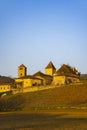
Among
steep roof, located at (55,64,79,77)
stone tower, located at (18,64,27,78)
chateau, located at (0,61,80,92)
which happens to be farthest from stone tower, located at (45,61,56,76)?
steep roof, located at (55,64,79,77)

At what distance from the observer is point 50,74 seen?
133000 millimetres

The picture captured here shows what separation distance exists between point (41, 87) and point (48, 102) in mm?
18793

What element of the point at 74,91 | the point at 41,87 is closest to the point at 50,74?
the point at 41,87

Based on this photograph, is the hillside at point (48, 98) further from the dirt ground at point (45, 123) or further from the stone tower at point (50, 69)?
the stone tower at point (50, 69)

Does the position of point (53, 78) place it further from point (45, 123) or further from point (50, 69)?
point (45, 123)

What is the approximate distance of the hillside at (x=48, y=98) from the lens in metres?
81.5

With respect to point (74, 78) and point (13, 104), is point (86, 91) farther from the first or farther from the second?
point (74, 78)

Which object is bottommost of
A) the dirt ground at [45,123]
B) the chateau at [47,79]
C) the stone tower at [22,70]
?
the dirt ground at [45,123]

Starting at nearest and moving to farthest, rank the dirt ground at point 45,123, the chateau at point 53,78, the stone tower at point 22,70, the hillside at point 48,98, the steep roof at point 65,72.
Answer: the dirt ground at point 45,123 < the hillside at point 48,98 < the chateau at point 53,78 < the steep roof at point 65,72 < the stone tower at point 22,70

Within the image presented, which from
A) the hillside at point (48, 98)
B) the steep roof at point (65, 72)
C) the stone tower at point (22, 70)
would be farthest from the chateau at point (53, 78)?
the hillside at point (48, 98)

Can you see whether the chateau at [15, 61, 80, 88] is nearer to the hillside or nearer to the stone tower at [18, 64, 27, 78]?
the stone tower at [18, 64, 27, 78]

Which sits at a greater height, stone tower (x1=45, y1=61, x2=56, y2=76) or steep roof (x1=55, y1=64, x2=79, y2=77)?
stone tower (x1=45, y1=61, x2=56, y2=76)

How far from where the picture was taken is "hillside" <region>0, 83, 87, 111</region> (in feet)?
267

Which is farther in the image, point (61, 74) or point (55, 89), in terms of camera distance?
point (61, 74)
